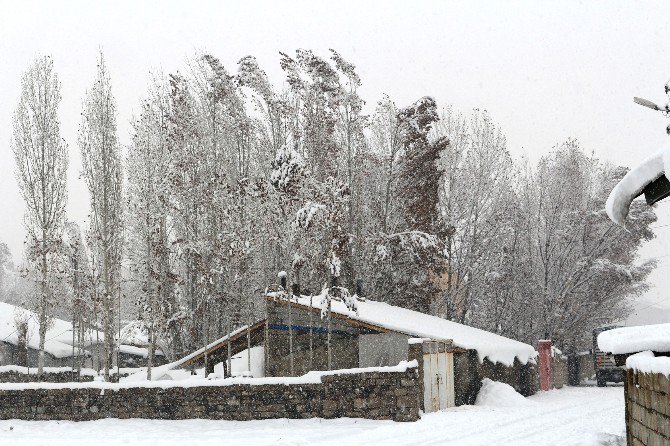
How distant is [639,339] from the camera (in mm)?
5793

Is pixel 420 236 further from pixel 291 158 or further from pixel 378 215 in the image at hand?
pixel 291 158

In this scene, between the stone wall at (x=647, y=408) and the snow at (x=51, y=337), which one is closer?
the stone wall at (x=647, y=408)

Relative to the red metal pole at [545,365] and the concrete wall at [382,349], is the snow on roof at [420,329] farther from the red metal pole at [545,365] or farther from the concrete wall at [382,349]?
the red metal pole at [545,365]

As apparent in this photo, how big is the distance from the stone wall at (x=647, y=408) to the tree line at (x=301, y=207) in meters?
15.3

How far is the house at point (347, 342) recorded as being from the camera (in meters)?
20.4

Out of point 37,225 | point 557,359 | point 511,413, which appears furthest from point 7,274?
point 511,413

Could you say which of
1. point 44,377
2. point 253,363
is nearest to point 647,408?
point 253,363

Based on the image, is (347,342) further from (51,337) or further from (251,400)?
(51,337)

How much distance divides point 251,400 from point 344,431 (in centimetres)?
259

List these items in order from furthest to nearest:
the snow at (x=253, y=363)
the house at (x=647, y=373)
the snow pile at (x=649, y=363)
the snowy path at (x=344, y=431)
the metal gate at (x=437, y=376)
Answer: the snow at (x=253, y=363) → the metal gate at (x=437, y=376) → the snowy path at (x=344, y=431) → the house at (x=647, y=373) → the snow pile at (x=649, y=363)

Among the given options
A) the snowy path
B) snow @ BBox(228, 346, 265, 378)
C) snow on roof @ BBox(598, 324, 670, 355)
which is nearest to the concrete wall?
the snowy path

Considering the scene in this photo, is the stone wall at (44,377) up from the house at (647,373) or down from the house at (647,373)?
down

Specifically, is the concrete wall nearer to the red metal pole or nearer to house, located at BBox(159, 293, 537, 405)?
house, located at BBox(159, 293, 537, 405)

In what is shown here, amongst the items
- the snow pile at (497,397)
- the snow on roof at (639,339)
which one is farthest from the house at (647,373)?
the snow pile at (497,397)
